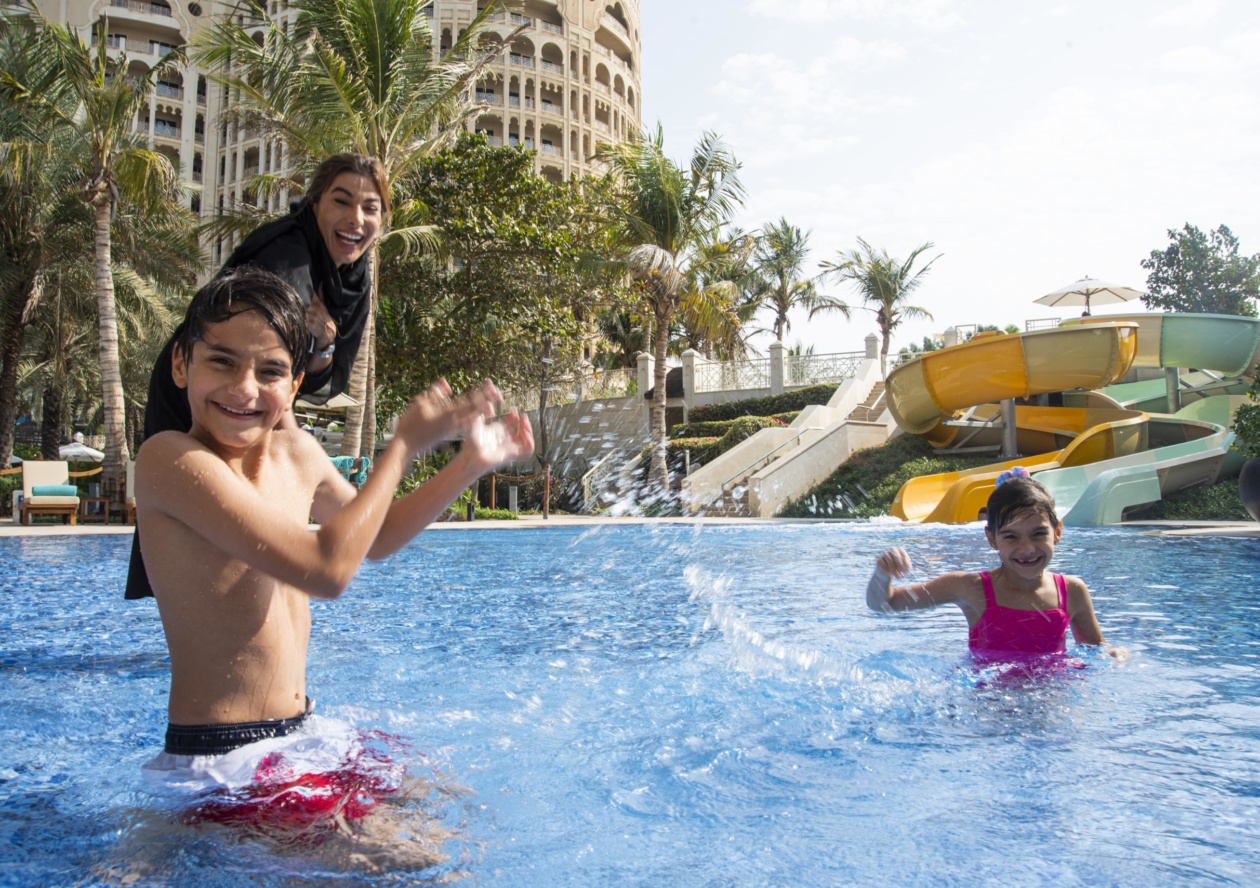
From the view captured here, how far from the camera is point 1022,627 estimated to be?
11.6 ft

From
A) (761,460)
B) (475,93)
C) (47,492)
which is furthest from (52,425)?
(475,93)

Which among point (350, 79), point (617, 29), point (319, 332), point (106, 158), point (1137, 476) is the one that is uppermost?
point (617, 29)

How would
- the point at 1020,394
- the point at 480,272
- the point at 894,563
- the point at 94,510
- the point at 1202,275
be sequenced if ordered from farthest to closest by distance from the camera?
the point at 1202,275 → the point at 480,272 → the point at 1020,394 → the point at 94,510 → the point at 894,563

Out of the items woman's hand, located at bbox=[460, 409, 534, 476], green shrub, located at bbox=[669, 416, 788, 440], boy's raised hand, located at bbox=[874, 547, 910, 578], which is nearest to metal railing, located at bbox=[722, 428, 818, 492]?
green shrub, located at bbox=[669, 416, 788, 440]

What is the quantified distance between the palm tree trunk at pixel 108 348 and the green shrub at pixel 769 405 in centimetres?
1656

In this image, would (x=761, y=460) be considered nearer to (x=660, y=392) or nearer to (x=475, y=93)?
(x=660, y=392)

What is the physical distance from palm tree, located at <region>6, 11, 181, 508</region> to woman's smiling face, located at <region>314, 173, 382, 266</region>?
1286 cm

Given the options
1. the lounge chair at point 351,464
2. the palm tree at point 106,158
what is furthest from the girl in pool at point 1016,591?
the palm tree at point 106,158

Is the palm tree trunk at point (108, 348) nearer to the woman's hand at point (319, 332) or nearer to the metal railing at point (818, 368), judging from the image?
the woman's hand at point (319, 332)

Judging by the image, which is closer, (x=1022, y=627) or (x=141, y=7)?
(x=1022, y=627)

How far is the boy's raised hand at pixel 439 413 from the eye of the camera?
1.71m

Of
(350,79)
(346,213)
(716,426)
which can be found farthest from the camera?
(716,426)

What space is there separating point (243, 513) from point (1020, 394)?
1688 cm

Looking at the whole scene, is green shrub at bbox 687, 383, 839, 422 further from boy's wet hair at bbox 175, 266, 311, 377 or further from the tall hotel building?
the tall hotel building
